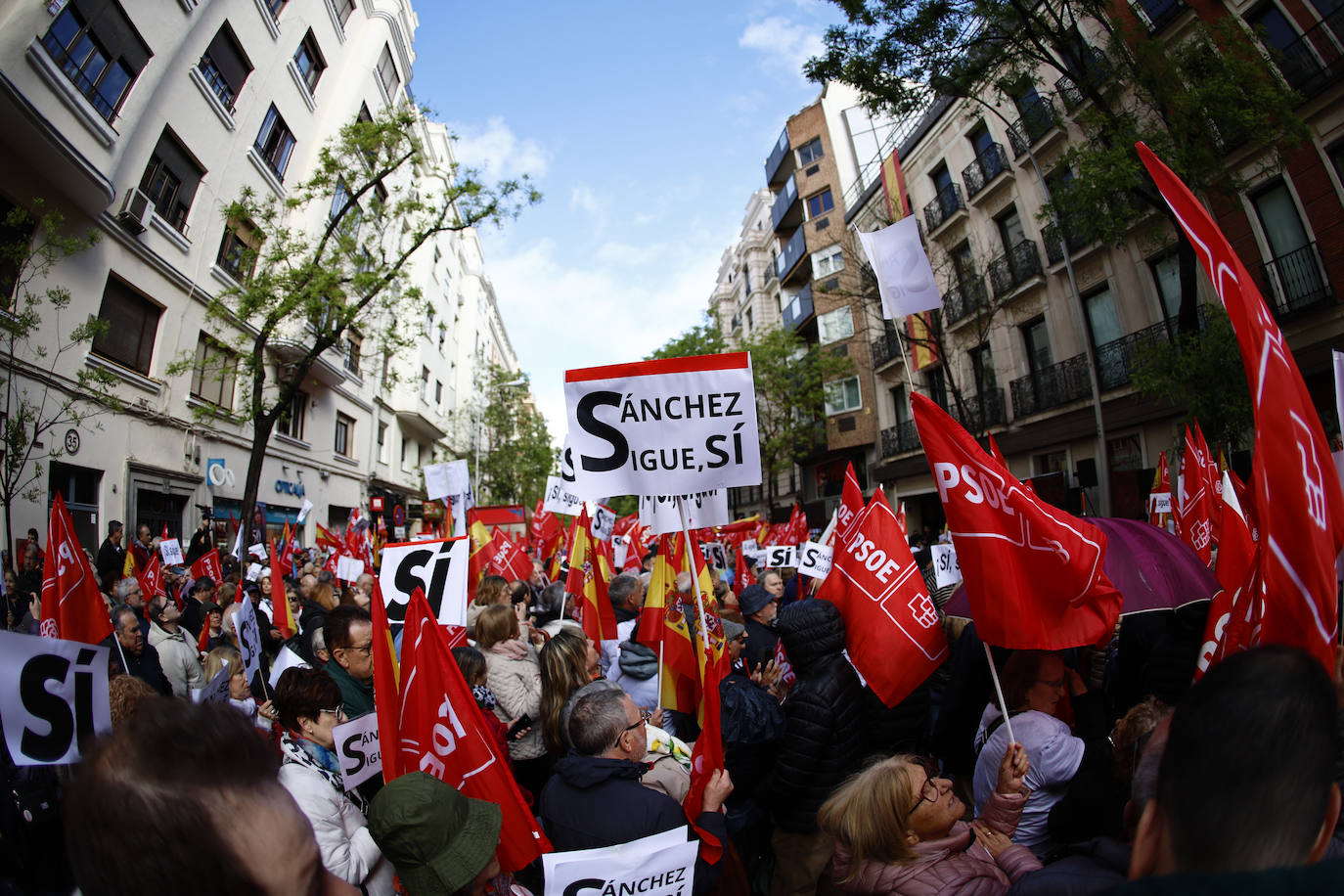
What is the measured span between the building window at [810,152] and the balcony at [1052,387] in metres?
19.0

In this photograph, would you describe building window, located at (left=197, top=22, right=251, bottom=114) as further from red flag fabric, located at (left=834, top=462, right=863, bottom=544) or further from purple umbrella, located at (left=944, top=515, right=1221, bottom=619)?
purple umbrella, located at (left=944, top=515, right=1221, bottom=619)

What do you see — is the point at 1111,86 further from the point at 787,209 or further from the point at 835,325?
the point at 787,209

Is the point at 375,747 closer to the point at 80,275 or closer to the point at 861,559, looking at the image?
the point at 861,559

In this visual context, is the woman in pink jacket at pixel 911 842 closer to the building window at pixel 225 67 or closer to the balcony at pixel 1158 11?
the balcony at pixel 1158 11

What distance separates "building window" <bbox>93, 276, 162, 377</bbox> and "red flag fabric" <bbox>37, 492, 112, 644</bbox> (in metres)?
10.5

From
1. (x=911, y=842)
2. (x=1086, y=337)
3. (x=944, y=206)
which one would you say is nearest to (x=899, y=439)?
(x=944, y=206)

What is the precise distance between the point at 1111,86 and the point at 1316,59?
15.5 feet

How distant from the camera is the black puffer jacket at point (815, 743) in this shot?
2990 millimetres

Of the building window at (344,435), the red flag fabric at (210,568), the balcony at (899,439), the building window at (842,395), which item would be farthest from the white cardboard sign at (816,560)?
the building window at (842,395)

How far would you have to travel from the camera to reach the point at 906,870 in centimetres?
204

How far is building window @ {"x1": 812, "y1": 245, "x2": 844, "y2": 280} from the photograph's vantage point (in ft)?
107

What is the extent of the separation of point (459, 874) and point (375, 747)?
140 cm

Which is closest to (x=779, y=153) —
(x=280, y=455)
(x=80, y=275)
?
(x=280, y=455)

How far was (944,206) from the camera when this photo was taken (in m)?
22.3
